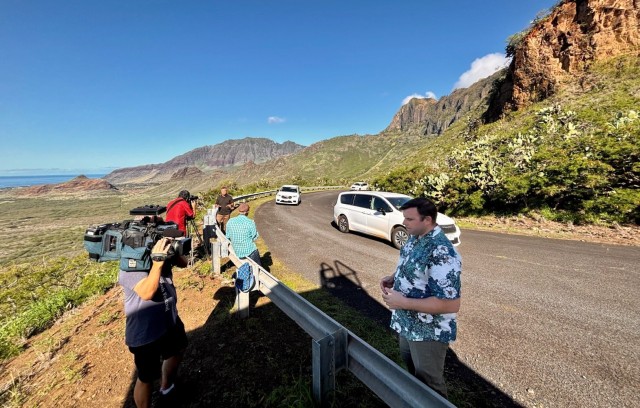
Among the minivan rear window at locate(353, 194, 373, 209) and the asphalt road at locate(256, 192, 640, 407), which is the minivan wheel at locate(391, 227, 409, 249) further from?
the minivan rear window at locate(353, 194, 373, 209)

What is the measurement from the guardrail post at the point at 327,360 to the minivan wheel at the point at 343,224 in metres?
8.62

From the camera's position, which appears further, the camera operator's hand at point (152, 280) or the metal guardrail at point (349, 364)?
the camera operator's hand at point (152, 280)

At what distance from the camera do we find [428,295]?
7.04ft

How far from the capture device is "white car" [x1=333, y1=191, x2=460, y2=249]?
7.81 metres

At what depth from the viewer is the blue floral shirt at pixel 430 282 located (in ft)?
6.45

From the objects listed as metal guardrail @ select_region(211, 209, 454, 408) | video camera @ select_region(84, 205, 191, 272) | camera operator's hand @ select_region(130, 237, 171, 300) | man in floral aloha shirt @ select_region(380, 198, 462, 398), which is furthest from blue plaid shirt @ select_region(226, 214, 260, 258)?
man in floral aloha shirt @ select_region(380, 198, 462, 398)

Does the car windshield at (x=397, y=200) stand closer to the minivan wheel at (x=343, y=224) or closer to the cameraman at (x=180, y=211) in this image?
the minivan wheel at (x=343, y=224)

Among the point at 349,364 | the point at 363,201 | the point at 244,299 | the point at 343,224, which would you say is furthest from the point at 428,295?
the point at 343,224

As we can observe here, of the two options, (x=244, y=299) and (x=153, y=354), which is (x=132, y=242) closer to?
(x=153, y=354)

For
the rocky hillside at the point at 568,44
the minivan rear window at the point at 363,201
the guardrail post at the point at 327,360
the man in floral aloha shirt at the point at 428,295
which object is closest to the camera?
the man in floral aloha shirt at the point at 428,295

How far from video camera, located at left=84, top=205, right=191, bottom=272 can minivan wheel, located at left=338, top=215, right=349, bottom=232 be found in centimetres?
844

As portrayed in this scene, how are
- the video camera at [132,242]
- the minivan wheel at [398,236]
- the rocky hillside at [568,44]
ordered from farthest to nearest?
1. the rocky hillside at [568,44]
2. the minivan wheel at [398,236]
3. the video camera at [132,242]

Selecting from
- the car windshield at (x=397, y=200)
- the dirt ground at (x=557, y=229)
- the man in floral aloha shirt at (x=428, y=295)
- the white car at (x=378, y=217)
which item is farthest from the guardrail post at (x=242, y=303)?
the dirt ground at (x=557, y=229)

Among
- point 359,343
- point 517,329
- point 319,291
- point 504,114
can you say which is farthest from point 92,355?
point 504,114
